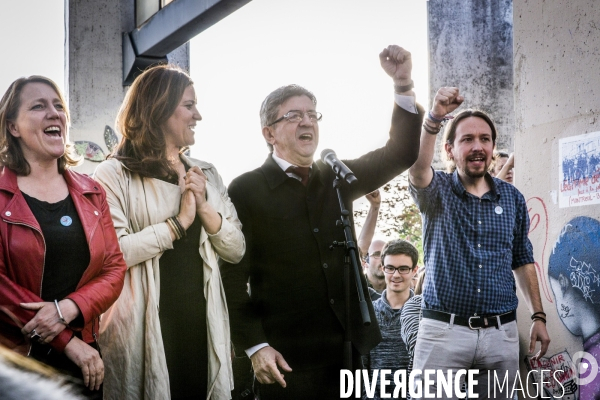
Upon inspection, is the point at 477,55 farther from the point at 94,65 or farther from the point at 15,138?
the point at 15,138

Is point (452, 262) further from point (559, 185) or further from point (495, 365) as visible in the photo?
point (559, 185)

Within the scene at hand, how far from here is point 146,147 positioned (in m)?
3.35

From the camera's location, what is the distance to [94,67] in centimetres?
887

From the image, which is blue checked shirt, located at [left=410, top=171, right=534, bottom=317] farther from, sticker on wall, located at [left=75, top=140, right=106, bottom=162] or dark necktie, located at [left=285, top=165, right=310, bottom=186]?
sticker on wall, located at [left=75, top=140, right=106, bottom=162]

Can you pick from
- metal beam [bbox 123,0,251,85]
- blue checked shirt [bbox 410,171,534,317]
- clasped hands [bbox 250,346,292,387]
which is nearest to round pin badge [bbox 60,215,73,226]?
clasped hands [bbox 250,346,292,387]

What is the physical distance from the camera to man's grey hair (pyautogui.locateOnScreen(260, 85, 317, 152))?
372cm

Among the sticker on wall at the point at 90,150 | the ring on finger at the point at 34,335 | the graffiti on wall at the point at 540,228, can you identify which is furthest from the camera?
the sticker on wall at the point at 90,150

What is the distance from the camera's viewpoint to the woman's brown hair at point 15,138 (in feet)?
9.98

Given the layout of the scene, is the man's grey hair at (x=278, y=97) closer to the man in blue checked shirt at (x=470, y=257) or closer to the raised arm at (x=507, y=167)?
the man in blue checked shirt at (x=470, y=257)

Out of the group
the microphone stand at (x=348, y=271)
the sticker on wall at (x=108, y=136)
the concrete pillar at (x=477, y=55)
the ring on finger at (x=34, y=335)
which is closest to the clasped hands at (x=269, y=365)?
the microphone stand at (x=348, y=271)

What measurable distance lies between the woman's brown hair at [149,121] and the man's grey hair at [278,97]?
50 centimetres

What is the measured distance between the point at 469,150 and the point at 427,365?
1281 millimetres

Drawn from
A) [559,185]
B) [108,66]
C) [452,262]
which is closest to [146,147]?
[452,262]

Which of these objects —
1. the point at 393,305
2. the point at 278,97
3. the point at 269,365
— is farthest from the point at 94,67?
the point at 269,365
